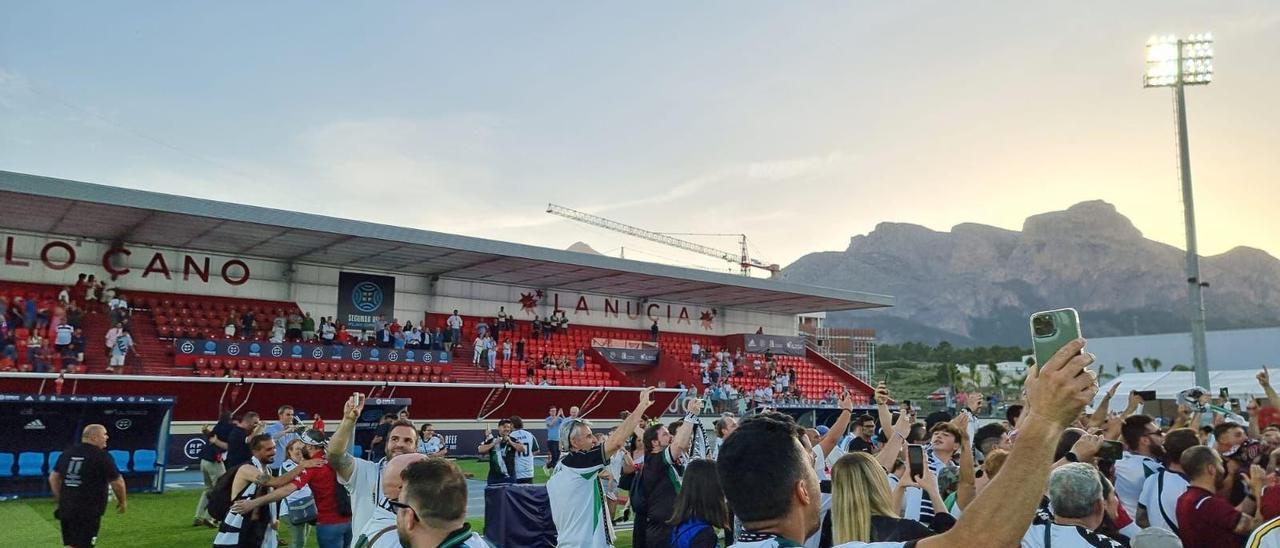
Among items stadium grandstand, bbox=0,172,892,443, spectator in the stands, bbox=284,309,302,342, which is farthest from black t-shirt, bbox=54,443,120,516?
spectator in the stands, bbox=284,309,302,342

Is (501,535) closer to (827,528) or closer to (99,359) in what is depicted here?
(827,528)

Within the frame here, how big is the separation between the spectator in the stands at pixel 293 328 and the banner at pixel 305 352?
1.34 metres

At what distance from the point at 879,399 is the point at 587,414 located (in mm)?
26706

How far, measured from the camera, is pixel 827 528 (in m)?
5.54

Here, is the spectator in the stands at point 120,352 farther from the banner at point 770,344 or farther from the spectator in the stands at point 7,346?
the banner at point 770,344

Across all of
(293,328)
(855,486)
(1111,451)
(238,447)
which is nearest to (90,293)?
(293,328)

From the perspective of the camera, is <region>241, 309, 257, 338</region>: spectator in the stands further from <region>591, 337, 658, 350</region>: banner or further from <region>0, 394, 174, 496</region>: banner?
<region>591, 337, 658, 350</region>: banner

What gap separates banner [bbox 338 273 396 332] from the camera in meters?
33.2

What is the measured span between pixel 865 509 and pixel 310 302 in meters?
31.9

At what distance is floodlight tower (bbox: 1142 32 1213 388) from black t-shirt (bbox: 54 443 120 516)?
2669 cm

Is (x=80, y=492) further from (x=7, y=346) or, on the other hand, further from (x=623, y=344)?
(x=623, y=344)

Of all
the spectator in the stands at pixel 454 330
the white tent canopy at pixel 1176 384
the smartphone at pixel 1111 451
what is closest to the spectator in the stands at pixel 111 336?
the spectator in the stands at pixel 454 330

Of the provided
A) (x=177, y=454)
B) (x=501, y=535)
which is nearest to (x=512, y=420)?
(x=501, y=535)

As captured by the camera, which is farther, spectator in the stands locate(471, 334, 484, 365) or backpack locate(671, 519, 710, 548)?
spectator in the stands locate(471, 334, 484, 365)
